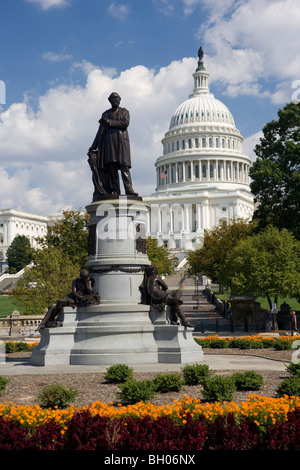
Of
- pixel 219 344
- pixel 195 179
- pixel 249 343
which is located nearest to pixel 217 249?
pixel 219 344

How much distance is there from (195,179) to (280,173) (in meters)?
108

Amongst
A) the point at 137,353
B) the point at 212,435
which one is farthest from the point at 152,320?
the point at 212,435

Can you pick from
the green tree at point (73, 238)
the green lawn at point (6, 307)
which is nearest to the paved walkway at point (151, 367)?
the green tree at point (73, 238)

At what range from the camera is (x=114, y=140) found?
62.0 feet

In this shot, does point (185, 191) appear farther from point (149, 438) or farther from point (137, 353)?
point (149, 438)

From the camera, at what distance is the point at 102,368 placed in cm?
1546

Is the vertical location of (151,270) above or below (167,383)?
above

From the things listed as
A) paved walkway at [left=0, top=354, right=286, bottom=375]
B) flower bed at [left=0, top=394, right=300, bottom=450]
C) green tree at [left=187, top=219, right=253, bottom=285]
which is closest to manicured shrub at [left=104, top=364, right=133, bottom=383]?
paved walkway at [left=0, top=354, right=286, bottom=375]

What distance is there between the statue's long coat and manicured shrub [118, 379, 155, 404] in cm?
912

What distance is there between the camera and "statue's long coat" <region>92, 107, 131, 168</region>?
Answer: 61.9 ft

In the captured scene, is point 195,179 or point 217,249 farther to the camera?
point 195,179

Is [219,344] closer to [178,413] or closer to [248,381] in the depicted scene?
[248,381]

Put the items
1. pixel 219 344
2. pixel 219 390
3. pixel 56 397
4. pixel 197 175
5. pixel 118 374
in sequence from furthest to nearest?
1. pixel 197 175
2. pixel 219 344
3. pixel 118 374
4. pixel 219 390
5. pixel 56 397

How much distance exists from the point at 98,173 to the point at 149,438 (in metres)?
12.4
